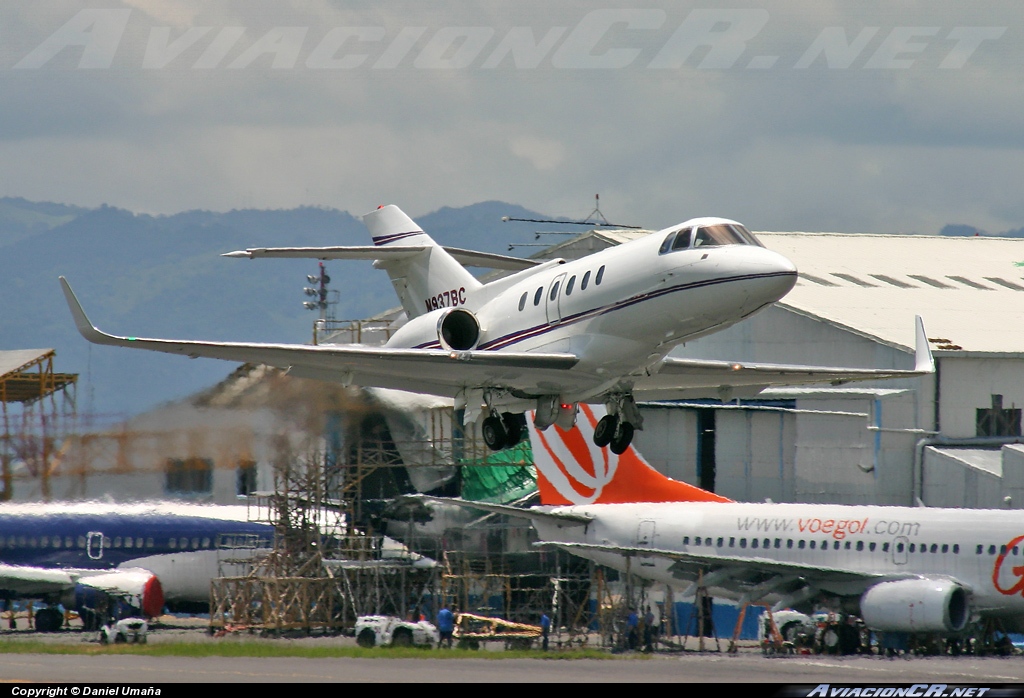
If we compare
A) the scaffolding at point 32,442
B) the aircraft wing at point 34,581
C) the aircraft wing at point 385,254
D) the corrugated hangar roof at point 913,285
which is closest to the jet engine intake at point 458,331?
the aircraft wing at point 385,254

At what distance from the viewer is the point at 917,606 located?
103 feet

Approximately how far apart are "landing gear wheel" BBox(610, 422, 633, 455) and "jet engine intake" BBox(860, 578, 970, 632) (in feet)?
34.6

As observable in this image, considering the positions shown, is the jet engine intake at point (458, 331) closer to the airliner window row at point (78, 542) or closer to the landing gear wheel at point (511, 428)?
the landing gear wheel at point (511, 428)

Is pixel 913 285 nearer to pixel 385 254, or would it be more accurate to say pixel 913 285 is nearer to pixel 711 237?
pixel 385 254

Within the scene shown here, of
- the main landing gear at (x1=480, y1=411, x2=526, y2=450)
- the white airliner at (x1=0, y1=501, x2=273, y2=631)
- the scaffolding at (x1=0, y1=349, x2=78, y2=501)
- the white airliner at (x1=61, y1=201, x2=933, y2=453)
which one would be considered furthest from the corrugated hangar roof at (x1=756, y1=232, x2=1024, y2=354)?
the scaffolding at (x1=0, y1=349, x2=78, y2=501)

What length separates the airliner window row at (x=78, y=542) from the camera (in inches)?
1718

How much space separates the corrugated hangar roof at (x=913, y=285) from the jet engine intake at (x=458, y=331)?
21.4 meters

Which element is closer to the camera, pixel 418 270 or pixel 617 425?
pixel 617 425

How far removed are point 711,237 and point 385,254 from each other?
32.2 feet

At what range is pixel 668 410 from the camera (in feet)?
152

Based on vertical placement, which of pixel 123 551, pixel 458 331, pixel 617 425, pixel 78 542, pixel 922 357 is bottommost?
pixel 123 551

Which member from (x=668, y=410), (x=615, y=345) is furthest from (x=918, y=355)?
(x=668, y=410)

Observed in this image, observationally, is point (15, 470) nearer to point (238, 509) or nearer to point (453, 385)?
point (238, 509)

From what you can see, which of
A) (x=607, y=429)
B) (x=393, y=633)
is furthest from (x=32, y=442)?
(x=607, y=429)
